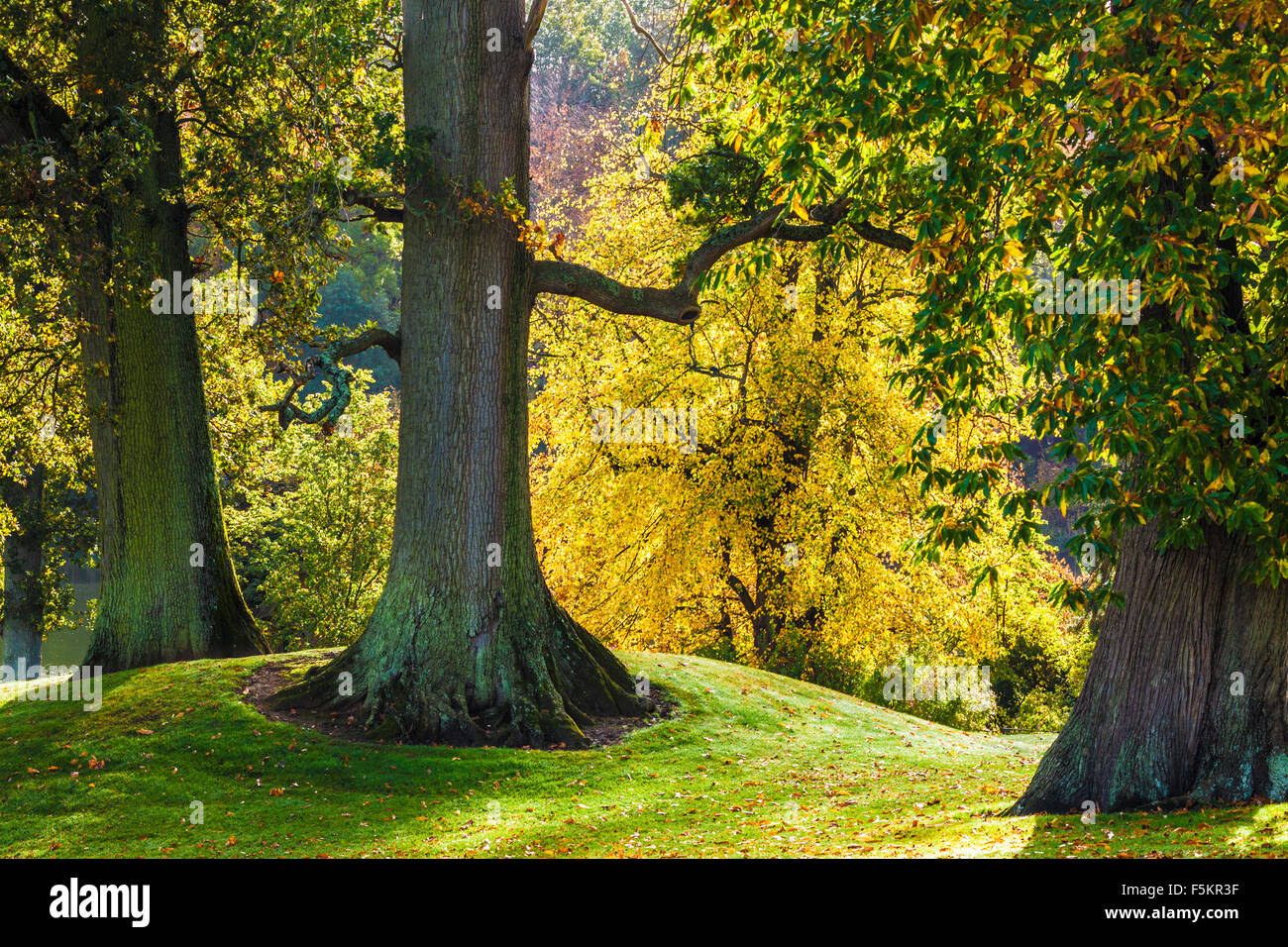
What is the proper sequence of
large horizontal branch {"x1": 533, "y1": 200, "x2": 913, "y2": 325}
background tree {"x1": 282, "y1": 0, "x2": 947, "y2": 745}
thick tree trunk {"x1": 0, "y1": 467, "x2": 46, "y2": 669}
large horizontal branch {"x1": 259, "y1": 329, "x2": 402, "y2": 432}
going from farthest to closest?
1. thick tree trunk {"x1": 0, "y1": 467, "x2": 46, "y2": 669}
2. large horizontal branch {"x1": 533, "y1": 200, "x2": 913, "y2": 325}
3. background tree {"x1": 282, "y1": 0, "x2": 947, "y2": 745}
4. large horizontal branch {"x1": 259, "y1": 329, "x2": 402, "y2": 432}

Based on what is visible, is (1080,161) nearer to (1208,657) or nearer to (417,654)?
(1208,657)

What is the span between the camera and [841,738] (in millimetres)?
14133

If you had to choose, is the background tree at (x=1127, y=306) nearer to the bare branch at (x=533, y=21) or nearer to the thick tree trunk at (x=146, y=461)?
the bare branch at (x=533, y=21)

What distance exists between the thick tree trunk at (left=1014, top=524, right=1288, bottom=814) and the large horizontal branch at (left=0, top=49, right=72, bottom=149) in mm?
12911

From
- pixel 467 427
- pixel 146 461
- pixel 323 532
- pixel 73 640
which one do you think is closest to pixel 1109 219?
pixel 467 427

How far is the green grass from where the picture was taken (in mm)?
7727

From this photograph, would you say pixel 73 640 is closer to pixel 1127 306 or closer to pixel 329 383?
pixel 329 383

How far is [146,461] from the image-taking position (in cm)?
1345

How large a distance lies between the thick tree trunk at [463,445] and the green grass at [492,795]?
0.97 metres

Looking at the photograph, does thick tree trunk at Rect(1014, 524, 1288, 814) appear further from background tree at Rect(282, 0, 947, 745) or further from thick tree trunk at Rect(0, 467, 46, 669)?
thick tree trunk at Rect(0, 467, 46, 669)

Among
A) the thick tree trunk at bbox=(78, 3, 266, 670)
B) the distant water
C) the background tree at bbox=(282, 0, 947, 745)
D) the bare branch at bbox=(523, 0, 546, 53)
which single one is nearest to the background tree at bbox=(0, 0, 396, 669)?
the thick tree trunk at bbox=(78, 3, 266, 670)

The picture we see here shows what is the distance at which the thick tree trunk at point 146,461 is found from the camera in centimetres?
1335

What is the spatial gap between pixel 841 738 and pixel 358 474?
663 inches

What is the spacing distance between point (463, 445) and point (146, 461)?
15.4 feet
